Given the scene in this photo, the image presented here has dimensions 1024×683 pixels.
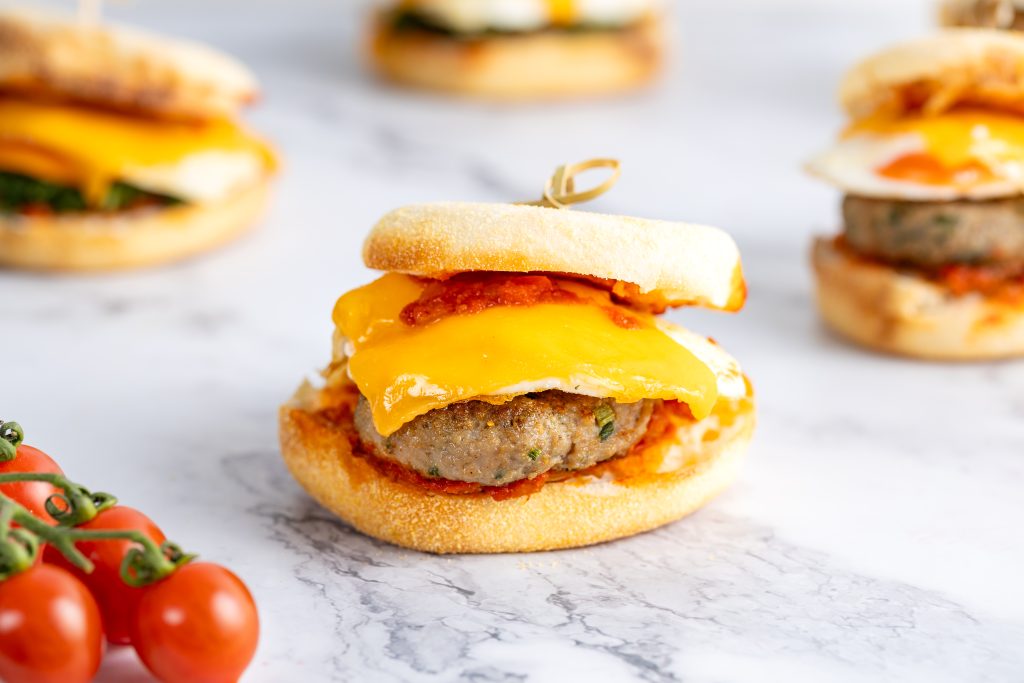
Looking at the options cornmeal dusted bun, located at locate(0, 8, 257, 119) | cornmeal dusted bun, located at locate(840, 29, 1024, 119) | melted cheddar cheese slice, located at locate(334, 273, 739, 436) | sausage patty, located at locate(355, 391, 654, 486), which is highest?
cornmeal dusted bun, located at locate(840, 29, 1024, 119)

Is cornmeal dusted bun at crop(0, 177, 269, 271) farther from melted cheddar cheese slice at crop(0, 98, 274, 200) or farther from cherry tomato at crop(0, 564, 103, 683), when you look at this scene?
cherry tomato at crop(0, 564, 103, 683)

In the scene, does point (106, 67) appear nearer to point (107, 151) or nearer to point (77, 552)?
point (107, 151)

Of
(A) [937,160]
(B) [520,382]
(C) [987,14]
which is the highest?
(C) [987,14]

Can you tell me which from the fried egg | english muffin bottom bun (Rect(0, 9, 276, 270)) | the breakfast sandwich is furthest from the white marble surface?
the breakfast sandwich

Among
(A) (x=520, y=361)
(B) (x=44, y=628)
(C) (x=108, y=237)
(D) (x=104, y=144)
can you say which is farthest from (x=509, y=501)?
(D) (x=104, y=144)

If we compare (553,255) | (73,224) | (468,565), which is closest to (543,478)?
(468,565)

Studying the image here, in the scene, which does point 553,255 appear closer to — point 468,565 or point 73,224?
point 468,565
